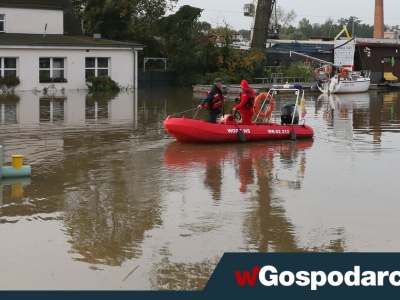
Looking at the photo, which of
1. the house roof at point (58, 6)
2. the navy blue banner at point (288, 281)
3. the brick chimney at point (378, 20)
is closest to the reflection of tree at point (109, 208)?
the navy blue banner at point (288, 281)

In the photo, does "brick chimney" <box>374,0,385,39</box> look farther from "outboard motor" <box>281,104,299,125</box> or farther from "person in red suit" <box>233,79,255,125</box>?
"person in red suit" <box>233,79,255,125</box>

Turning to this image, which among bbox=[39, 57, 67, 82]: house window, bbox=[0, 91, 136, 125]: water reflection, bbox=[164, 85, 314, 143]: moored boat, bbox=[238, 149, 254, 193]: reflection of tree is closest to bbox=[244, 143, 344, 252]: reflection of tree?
bbox=[238, 149, 254, 193]: reflection of tree

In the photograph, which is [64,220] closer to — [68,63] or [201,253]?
[201,253]

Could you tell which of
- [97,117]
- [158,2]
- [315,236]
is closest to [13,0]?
[158,2]

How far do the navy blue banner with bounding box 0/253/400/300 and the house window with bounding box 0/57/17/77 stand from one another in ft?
115

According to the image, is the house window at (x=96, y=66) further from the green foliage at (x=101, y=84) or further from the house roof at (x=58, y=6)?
the house roof at (x=58, y=6)

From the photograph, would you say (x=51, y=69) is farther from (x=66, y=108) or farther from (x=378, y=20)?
(x=378, y=20)

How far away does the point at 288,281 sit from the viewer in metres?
7.59

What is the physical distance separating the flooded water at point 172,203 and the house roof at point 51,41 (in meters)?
19.0

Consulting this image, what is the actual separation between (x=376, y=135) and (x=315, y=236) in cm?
1254

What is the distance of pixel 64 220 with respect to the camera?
39.5 feet

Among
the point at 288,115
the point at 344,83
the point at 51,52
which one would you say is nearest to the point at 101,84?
the point at 51,52

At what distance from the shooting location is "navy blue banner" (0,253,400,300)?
299 inches

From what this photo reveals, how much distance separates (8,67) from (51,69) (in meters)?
2.36
